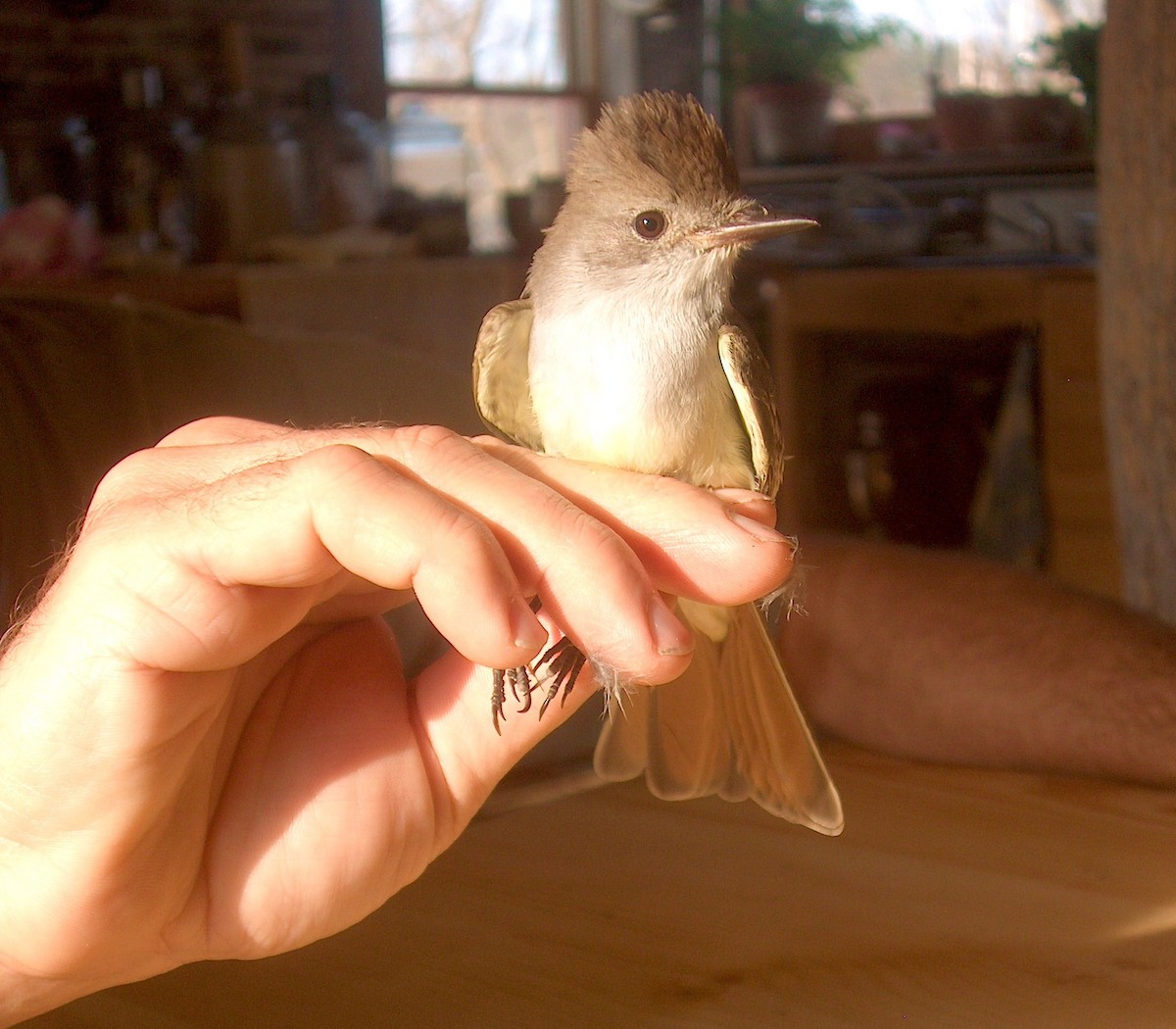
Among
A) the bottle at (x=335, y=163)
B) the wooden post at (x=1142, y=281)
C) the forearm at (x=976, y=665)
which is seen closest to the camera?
the forearm at (x=976, y=665)

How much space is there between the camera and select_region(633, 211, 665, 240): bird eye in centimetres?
91

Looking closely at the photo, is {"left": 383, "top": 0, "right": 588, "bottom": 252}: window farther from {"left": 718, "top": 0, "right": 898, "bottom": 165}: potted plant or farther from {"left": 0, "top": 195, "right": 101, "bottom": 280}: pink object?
{"left": 0, "top": 195, "right": 101, "bottom": 280}: pink object

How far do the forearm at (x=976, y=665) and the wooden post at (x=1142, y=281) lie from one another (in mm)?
296

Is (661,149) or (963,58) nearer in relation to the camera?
(661,149)

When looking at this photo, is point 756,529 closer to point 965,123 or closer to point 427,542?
point 427,542

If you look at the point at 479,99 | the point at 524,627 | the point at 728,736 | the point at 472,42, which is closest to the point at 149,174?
the point at 472,42

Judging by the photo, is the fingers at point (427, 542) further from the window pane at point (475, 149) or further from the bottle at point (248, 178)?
the window pane at point (475, 149)

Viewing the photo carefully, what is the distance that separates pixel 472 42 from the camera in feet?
13.8

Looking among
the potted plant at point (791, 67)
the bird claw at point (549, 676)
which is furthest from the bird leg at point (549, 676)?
the potted plant at point (791, 67)

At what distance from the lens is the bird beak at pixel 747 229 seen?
33.1 inches

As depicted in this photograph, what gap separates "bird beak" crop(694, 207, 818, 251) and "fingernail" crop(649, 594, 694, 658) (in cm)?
33

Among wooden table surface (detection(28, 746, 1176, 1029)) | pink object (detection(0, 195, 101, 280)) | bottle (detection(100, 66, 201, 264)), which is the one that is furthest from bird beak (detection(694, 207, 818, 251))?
bottle (detection(100, 66, 201, 264))

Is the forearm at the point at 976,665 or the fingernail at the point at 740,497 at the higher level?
the fingernail at the point at 740,497

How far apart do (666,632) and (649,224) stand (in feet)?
1.36
